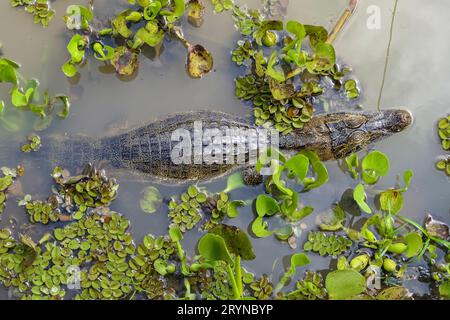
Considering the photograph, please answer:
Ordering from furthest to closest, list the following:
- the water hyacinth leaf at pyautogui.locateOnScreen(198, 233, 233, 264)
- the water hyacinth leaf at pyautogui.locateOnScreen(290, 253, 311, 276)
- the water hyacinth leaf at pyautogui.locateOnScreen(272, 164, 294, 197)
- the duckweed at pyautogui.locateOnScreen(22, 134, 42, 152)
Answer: the duckweed at pyautogui.locateOnScreen(22, 134, 42, 152)
the water hyacinth leaf at pyautogui.locateOnScreen(272, 164, 294, 197)
the water hyacinth leaf at pyautogui.locateOnScreen(290, 253, 311, 276)
the water hyacinth leaf at pyautogui.locateOnScreen(198, 233, 233, 264)

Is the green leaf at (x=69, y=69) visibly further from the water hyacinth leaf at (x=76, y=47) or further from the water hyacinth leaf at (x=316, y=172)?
the water hyacinth leaf at (x=316, y=172)

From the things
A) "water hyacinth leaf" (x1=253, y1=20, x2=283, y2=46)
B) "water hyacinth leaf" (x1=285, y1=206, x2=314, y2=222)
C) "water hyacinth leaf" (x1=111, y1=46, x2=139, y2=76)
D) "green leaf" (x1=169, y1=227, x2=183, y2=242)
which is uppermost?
"water hyacinth leaf" (x1=253, y1=20, x2=283, y2=46)

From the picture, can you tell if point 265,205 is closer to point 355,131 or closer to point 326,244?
point 326,244

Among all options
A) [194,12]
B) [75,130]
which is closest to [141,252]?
[75,130]

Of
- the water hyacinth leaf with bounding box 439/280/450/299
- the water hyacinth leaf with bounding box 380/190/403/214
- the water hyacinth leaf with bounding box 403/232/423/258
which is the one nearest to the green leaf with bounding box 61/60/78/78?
the water hyacinth leaf with bounding box 380/190/403/214

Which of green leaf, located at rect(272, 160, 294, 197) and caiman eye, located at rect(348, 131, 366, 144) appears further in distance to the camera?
caiman eye, located at rect(348, 131, 366, 144)

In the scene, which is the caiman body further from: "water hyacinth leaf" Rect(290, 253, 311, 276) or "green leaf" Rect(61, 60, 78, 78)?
"water hyacinth leaf" Rect(290, 253, 311, 276)

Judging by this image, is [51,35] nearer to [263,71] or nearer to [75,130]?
[75,130]
